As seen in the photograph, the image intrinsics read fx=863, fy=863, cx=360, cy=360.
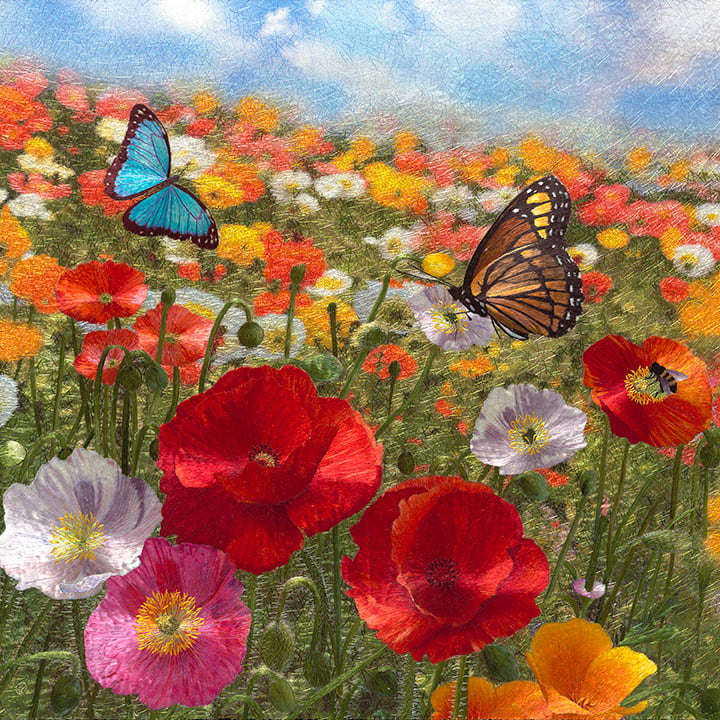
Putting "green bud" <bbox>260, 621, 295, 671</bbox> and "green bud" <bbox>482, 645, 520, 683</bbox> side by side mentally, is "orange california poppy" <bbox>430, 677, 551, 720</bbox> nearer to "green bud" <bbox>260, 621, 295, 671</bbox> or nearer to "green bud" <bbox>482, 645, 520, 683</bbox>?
"green bud" <bbox>482, 645, 520, 683</bbox>

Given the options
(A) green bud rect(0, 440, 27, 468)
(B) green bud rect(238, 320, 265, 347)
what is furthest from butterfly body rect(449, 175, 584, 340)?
(A) green bud rect(0, 440, 27, 468)

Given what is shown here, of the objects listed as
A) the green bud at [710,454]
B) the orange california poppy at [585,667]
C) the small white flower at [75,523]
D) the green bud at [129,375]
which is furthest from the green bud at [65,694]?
the green bud at [710,454]

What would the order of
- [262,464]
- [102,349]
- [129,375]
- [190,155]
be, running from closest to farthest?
[262,464], [129,375], [102,349], [190,155]

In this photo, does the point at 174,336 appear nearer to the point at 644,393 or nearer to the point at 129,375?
the point at 129,375

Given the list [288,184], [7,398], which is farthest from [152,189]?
[7,398]

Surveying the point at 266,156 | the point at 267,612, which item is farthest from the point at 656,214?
the point at 267,612

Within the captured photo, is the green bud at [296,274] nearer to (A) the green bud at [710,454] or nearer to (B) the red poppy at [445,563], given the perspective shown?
(B) the red poppy at [445,563]
